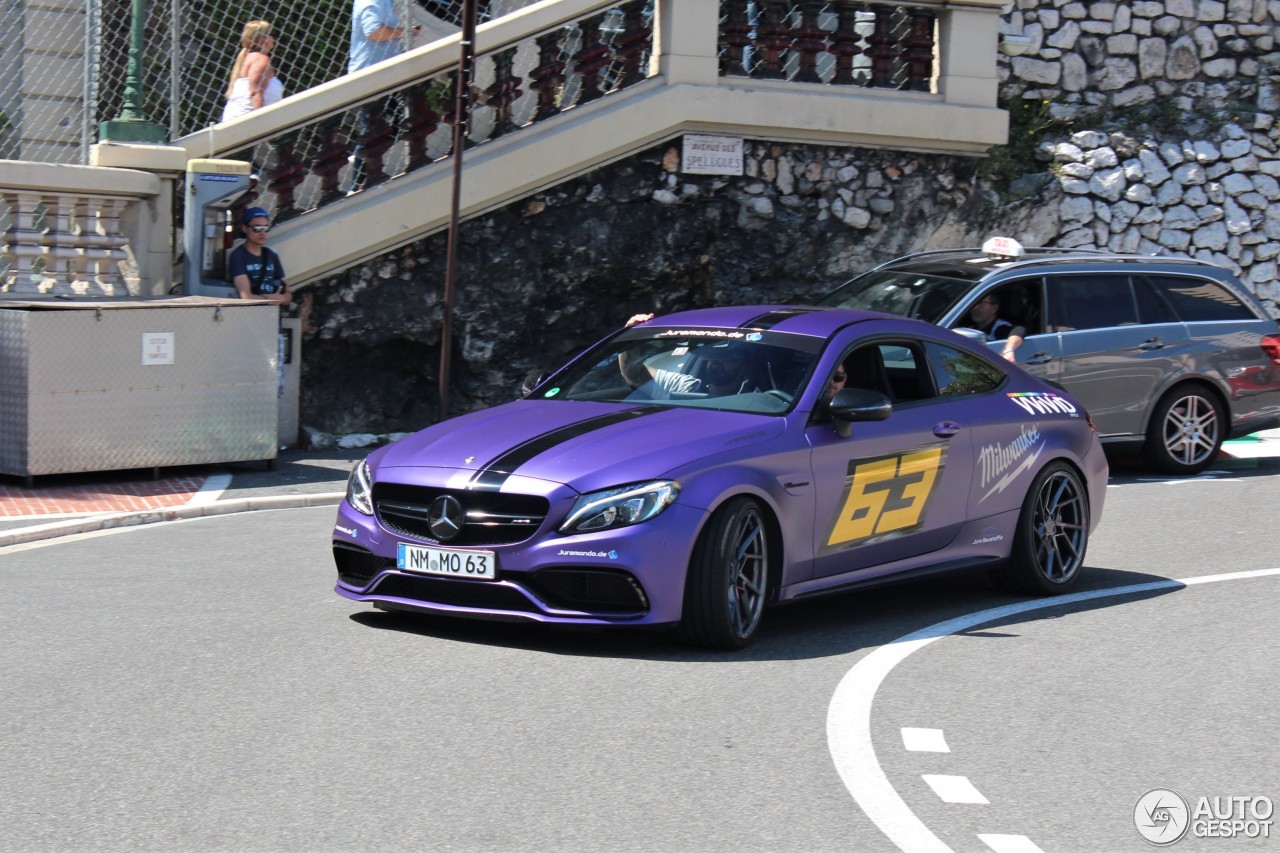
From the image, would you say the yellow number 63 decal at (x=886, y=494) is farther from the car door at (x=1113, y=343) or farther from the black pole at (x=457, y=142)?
the black pole at (x=457, y=142)

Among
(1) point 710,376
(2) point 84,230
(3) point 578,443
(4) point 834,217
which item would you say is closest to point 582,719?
(3) point 578,443

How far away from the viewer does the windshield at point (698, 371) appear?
876cm

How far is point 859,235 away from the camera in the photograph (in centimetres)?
1842

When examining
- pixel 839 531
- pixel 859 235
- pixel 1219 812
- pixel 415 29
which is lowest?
pixel 1219 812

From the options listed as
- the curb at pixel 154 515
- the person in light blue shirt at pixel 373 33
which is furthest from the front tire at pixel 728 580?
the person in light blue shirt at pixel 373 33

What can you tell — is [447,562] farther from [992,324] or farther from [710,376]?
[992,324]

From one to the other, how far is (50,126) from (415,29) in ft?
14.9

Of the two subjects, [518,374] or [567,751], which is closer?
[567,751]

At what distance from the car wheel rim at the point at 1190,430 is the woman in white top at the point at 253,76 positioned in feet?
26.7

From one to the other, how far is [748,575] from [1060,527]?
99.7 inches

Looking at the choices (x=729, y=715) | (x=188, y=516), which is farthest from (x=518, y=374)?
(x=729, y=715)

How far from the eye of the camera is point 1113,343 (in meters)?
14.7

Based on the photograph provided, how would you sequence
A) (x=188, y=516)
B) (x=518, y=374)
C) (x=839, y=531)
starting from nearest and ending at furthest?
(x=839, y=531), (x=188, y=516), (x=518, y=374)

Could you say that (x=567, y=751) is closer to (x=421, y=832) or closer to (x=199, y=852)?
(x=421, y=832)
